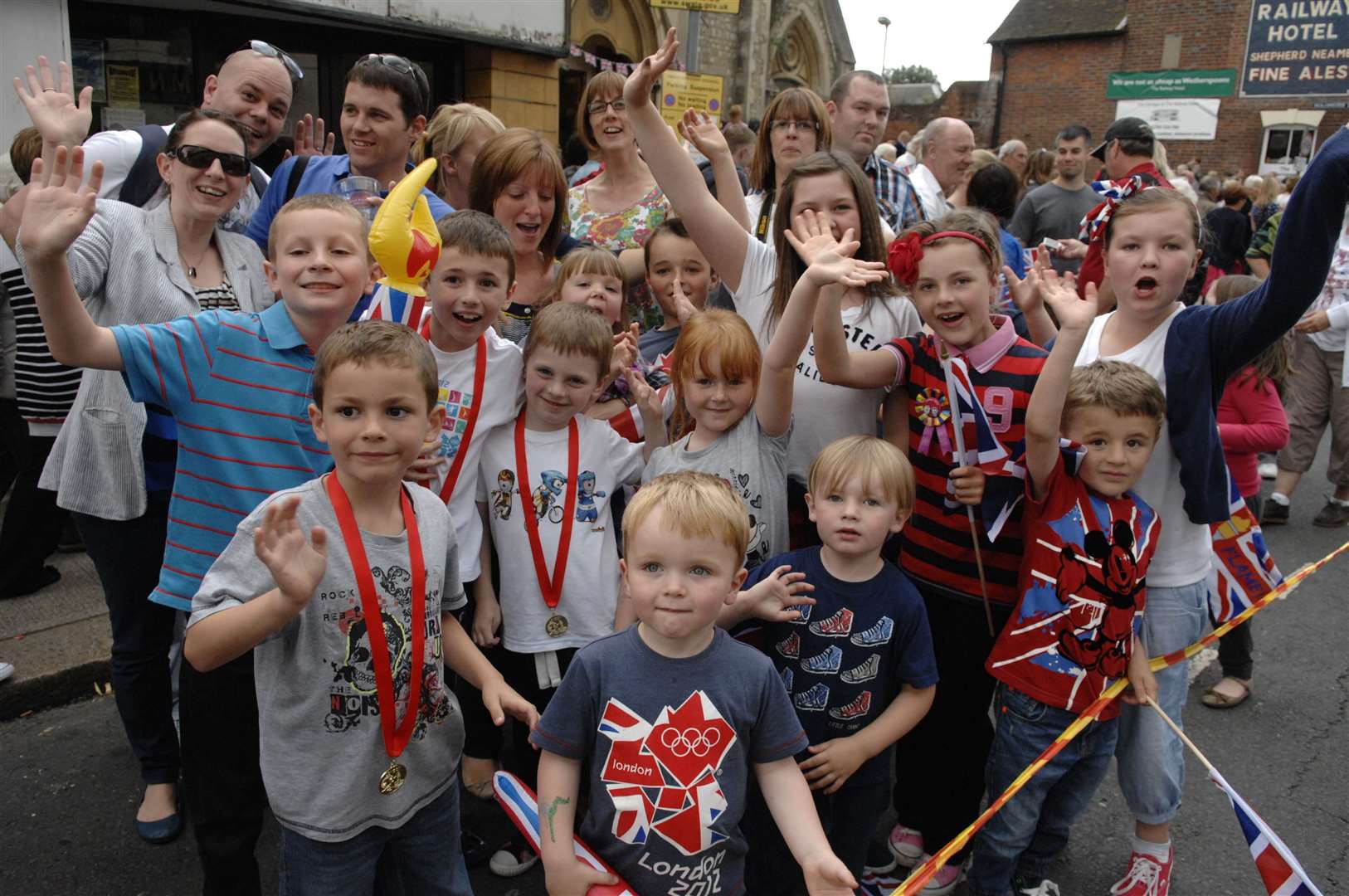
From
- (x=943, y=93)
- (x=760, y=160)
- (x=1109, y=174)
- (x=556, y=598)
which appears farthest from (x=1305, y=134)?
(x=556, y=598)

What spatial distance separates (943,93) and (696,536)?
105 ft

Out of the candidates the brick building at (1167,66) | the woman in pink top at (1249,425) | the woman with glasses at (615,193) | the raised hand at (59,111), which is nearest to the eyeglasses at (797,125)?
the woman with glasses at (615,193)

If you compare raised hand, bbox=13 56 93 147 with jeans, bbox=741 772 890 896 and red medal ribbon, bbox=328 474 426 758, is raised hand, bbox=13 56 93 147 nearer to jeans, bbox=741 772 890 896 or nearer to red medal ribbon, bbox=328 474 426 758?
red medal ribbon, bbox=328 474 426 758

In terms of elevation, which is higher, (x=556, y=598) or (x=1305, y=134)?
(x=1305, y=134)

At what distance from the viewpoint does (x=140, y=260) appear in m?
2.58

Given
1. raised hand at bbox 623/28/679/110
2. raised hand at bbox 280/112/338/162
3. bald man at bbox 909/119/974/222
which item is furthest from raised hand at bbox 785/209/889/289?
bald man at bbox 909/119/974/222

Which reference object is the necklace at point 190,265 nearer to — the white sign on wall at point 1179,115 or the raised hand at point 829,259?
the raised hand at point 829,259

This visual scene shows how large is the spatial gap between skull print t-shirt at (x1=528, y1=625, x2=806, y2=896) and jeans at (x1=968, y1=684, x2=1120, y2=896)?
0.91m

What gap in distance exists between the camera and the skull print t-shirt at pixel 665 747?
1877 millimetres

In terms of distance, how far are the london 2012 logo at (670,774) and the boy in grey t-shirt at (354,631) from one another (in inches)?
11.9

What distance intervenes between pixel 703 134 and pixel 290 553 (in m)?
2.10

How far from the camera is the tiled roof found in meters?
27.6

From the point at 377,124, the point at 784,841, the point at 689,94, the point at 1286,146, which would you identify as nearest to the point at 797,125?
the point at 377,124

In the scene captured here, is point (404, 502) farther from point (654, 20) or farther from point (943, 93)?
point (943, 93)
